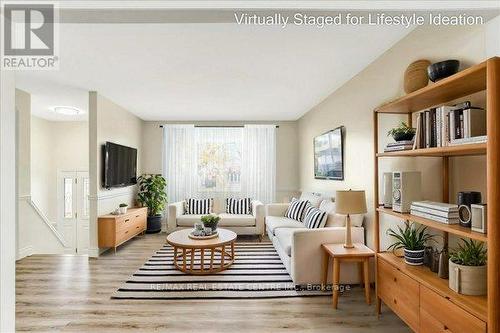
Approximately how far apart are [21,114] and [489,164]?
18.2 feet

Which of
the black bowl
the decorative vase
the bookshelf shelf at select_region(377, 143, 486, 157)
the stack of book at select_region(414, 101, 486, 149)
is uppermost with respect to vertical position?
the black bowl

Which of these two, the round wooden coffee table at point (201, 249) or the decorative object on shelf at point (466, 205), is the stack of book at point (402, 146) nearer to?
the decorative object on shelf at point (466, 205)

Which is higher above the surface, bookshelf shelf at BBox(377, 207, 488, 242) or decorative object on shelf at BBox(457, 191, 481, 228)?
decorative object on shelf at BBox(457, 191, 481, 228)

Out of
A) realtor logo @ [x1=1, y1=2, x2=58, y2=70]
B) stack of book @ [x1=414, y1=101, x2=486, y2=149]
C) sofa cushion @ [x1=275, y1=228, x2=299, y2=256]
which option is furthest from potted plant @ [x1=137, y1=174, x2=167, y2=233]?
stack of book @ [x1=414, y1=101, x2=486, y2=149]

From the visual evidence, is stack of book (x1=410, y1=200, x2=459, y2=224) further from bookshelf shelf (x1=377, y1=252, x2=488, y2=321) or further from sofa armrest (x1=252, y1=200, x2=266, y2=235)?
sofa armrest (x1=252, y1=200, x2=266, y2=235)

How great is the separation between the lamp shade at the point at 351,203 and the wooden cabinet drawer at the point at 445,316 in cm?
108

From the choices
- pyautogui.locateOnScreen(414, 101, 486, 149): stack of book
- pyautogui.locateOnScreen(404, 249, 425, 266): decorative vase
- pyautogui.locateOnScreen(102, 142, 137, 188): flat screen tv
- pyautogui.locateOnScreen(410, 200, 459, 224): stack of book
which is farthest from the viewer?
pyautogui.locateOnScreen(102, 142, 137, 188): flat screen tv

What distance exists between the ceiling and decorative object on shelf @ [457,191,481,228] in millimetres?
1533

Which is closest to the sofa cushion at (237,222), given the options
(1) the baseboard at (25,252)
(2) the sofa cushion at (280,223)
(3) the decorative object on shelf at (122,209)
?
(2) the sofa cushion at (280,223)

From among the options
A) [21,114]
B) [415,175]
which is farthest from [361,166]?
[21,114]

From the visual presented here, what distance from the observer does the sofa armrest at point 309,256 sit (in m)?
3.14

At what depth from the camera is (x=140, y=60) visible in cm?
314

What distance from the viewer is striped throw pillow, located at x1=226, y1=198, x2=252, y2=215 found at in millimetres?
5973

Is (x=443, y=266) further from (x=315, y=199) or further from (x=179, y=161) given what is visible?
(x=179, y=161)
